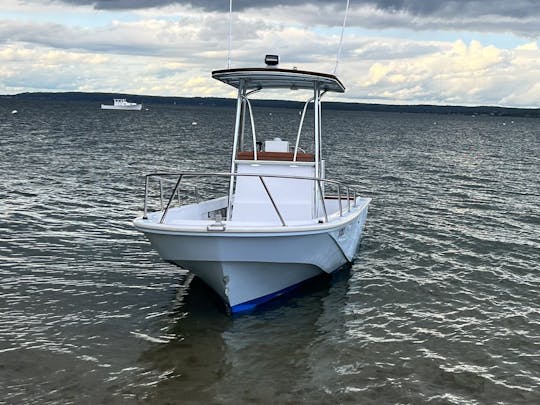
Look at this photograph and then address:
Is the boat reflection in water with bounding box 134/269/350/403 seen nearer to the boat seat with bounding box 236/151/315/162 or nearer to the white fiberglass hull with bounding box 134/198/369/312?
the white fiberglass hull with bounding box 134/198/369/312

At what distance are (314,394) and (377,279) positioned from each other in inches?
206

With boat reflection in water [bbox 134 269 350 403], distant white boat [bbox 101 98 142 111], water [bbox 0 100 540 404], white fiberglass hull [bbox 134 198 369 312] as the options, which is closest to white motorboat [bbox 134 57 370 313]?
white fiberglass hull [bbox 134 198 369 312]

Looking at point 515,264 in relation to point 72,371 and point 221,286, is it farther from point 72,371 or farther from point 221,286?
point 72,371

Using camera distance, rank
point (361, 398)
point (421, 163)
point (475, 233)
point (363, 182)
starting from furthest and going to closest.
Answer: point (421, 163) < point (363, 182) < point (475, 233) < point (361, 398)

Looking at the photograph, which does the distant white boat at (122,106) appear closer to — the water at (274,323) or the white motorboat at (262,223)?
the water at (274,323)

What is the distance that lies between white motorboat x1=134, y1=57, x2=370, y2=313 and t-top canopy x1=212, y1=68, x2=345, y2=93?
0.06ft

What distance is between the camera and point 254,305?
9.95 meters

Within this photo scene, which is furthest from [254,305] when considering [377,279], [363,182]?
[363,182]

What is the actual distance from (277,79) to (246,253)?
12.1 feet

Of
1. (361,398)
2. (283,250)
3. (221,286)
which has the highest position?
(283,250)

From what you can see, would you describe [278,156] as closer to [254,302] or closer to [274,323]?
[254,302]

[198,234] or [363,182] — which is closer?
[198,234]

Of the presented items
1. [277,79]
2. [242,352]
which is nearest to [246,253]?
[242,352]

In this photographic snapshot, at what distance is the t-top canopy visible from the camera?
10.5m
